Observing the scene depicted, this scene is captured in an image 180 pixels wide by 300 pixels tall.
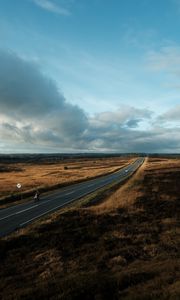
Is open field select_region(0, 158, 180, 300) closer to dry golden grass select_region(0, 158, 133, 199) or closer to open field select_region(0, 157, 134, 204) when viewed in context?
open field select_region(0, 157, 134, 204)

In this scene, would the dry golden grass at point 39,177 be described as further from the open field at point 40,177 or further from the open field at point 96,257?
the open field at point 96,257

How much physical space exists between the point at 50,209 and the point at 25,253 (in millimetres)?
14160

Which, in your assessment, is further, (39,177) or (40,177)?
(39,177)

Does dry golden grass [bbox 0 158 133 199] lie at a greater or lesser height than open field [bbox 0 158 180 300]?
lesser

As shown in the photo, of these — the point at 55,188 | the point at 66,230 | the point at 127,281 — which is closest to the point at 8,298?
the point at 127,281

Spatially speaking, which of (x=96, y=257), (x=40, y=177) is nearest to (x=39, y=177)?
(x=40, y=177)

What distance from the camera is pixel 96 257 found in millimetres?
16344

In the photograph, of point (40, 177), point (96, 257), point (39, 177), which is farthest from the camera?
point (39, 177)

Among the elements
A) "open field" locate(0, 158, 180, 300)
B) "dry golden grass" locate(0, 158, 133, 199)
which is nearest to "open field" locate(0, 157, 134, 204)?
"dry golden grass" locate(0, 158, 133, 199)

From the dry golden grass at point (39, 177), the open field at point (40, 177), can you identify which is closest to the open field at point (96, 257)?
the open field at point (40, 177)

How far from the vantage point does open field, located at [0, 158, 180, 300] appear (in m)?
11.8

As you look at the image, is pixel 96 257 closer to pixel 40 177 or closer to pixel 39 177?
pixel 40 177

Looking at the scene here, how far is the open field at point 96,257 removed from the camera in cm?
1175

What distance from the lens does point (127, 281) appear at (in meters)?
12.4
